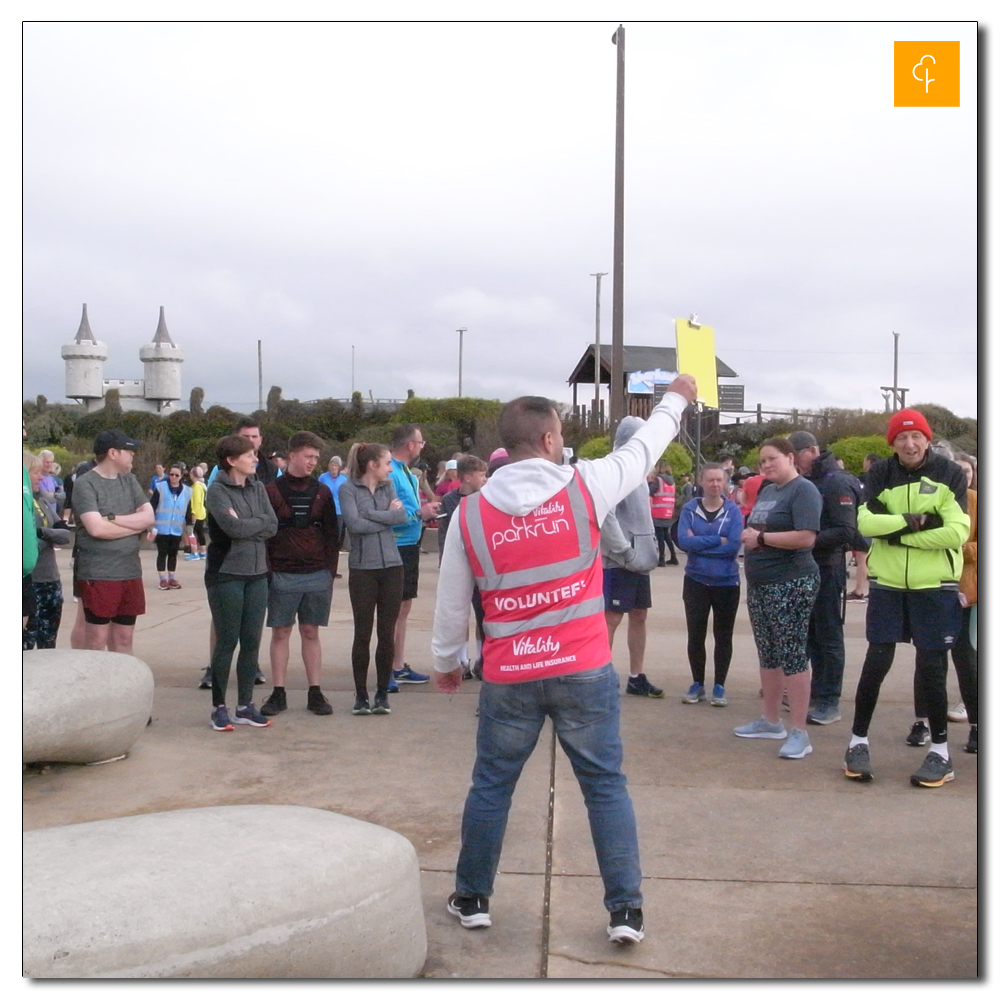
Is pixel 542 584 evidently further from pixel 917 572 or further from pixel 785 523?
pixel 785 523

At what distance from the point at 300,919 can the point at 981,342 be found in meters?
2.60

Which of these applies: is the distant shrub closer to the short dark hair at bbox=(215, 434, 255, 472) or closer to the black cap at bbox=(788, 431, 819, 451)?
the black cap at bbox=(788, 431, 819, 451)

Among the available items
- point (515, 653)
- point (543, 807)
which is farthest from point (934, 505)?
point (515, 653)

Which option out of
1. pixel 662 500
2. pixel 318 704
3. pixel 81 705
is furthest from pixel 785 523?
pixel 662 500

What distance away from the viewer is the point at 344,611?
39.0 ft

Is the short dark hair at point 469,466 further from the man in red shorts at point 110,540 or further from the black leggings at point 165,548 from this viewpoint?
the black leggings at point 165,548

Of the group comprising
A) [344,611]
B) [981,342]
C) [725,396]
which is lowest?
[344,611]

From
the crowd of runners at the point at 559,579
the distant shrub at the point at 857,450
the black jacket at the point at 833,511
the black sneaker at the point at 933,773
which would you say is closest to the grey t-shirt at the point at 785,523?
the crowd of runners at the point at 559,579

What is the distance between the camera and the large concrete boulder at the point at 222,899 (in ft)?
8.93

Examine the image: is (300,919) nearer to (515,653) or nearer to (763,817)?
(515,653)

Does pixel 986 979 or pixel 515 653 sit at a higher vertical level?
pixel 515 653

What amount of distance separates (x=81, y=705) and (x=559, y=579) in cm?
317

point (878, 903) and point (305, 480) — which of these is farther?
point (305, 480)

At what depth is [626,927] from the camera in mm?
3521
